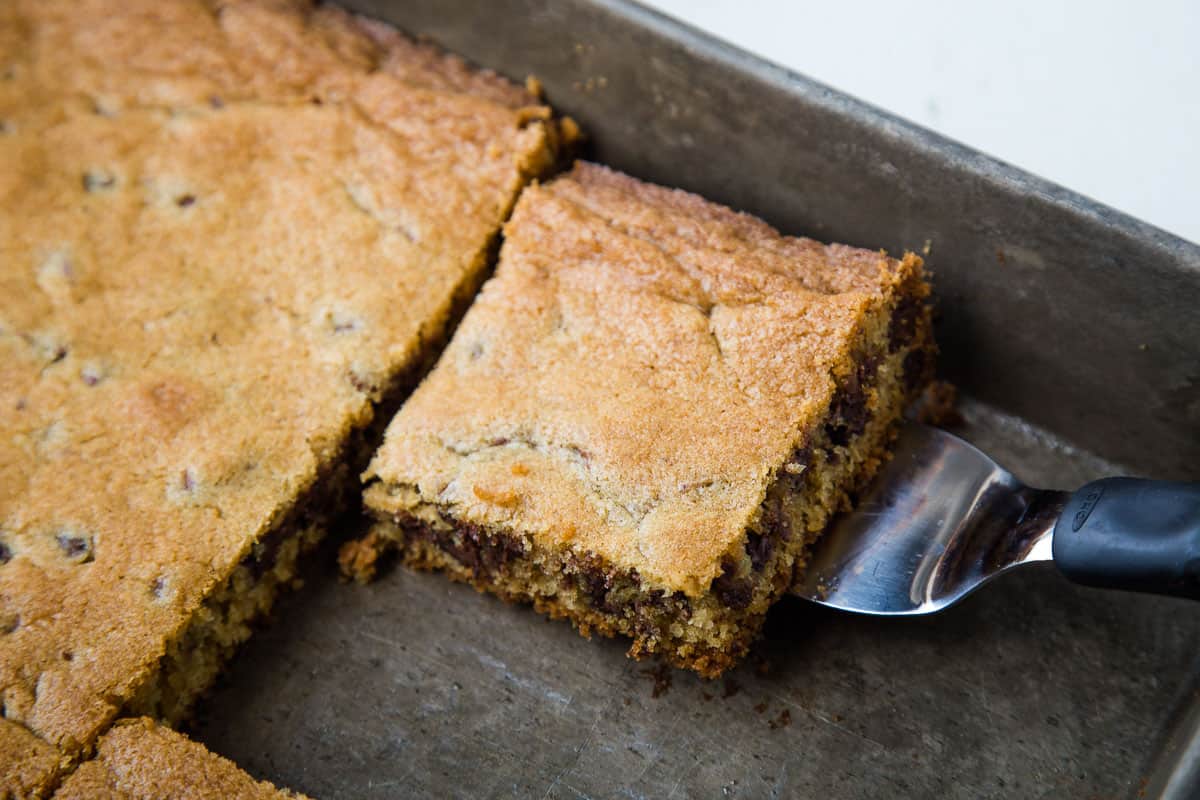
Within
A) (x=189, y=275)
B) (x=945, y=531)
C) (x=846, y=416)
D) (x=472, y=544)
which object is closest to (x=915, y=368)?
(x=846, y=416)

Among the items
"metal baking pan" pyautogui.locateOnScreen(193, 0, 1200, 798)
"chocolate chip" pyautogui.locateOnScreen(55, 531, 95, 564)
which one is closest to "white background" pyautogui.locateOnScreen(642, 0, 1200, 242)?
"metal baking pan" pyautogui.locateOnScreen(193, 0, 1200, 798)

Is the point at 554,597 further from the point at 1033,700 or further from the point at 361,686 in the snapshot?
the point at 1033,700

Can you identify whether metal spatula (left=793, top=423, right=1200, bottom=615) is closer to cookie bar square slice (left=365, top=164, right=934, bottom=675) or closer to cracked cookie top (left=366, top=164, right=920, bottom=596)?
cookie bar square slice (left=365, top=164, right=934, bottom=675)

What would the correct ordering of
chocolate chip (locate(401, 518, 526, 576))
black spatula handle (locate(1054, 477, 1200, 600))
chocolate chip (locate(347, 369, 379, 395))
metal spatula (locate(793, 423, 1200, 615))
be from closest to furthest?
black spatula handle (locate(1054, 477, 1200, 600)) → metal spatula (locate(793, 423, 1200, 615)) → chocolate chip (locate(401, 518, 526, 576)) → chocolate chip (locate(347, 369, 379, 395))

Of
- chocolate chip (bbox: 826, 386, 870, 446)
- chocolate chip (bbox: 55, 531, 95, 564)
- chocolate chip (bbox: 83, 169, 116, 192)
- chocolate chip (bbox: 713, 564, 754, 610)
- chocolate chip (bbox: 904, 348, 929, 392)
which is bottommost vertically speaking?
chocolate chip (bbox: 55, 531, 95, 564)

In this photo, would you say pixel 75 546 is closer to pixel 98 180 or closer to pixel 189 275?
pixel 189 275

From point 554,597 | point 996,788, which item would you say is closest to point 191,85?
point 554,597

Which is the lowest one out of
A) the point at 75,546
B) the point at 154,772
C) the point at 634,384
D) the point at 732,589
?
the point at 154,772
